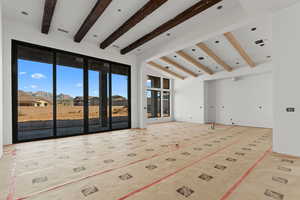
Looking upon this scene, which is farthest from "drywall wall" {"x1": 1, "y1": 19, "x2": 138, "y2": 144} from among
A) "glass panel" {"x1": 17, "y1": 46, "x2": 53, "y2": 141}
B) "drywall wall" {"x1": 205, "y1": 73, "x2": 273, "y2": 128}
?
"drywall wall" {"x1": 205, "y1": 73, "x2": 273, "y2": 128}

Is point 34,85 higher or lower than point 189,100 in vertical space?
higher

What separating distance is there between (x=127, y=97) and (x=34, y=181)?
5306 mm

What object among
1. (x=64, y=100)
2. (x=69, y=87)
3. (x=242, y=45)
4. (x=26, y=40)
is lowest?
(x=64, y=100)

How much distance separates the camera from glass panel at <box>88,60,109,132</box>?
600 cm

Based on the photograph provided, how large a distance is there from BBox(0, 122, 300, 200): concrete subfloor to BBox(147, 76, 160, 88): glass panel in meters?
6.94

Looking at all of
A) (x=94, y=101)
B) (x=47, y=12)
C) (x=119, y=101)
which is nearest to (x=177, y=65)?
(x=119, y=101)

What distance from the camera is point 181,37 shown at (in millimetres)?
5113

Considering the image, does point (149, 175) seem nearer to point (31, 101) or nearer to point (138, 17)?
point (138, 17)

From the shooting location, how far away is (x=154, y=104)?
1023 centimetres

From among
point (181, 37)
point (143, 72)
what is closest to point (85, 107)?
point (143, 72)

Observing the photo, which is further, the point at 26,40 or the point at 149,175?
the point at 26,40

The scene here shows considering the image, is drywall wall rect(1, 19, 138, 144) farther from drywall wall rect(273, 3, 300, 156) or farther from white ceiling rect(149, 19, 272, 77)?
drywall wall rect(273, 3, 300, 156)

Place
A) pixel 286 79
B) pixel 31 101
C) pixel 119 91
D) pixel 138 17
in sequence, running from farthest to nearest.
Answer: pixel 119 91
pixel 31 101
pixel 138 17
pixel 286 79

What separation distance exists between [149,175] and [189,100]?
340 inches
